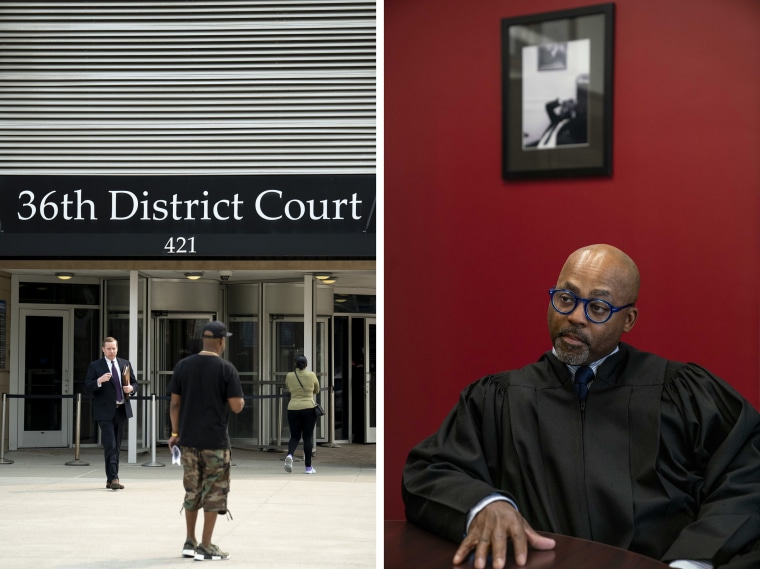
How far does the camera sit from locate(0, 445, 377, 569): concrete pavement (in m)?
5.95

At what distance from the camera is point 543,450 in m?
2.05

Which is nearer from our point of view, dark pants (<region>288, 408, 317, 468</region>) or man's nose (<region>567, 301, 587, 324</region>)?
man's nose (<region>567, 301, 587, 324</region>)

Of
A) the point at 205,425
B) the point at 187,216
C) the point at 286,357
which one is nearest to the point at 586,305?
the point at 205,425

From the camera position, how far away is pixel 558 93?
7.68ft

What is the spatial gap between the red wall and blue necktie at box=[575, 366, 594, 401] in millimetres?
285

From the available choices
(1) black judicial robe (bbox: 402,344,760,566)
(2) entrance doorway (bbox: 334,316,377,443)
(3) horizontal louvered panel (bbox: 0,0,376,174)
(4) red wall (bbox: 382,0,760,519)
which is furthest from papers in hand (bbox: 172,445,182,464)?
(2) entrance doorway (bbox: 334,316,377,443)

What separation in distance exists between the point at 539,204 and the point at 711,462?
739 millimetres

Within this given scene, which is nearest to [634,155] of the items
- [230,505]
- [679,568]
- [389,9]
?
[389,9]

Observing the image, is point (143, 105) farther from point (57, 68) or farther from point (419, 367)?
point (419, 367)

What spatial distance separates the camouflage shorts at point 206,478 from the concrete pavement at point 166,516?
51cm

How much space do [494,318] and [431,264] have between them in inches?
7.7

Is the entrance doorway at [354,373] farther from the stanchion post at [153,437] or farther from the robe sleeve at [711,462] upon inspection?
the robe sleeve at [711,462]

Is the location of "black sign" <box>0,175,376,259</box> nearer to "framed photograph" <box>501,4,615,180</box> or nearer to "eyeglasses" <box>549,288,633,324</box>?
"framed photograph" <box>501,4,615,180</box>

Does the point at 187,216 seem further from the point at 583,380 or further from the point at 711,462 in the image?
the point at 711,462
